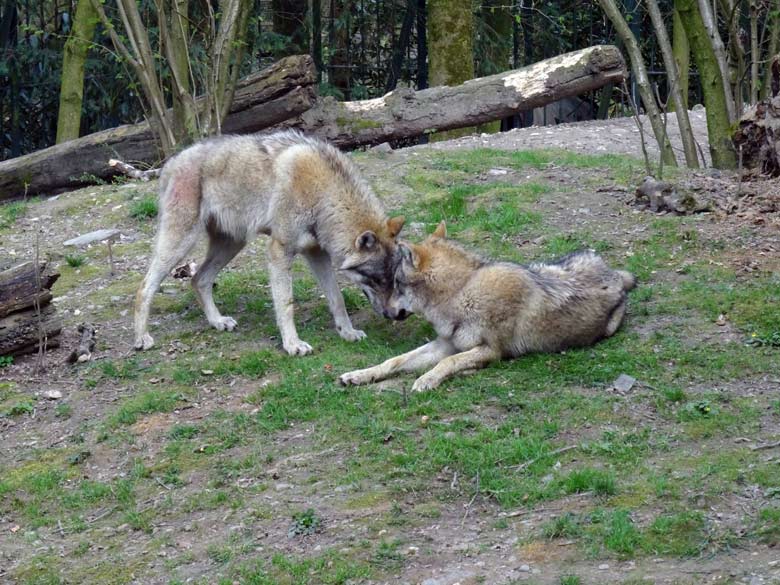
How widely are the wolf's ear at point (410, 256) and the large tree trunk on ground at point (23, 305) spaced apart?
8.31 feet

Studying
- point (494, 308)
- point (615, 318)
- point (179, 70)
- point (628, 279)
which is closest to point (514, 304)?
point (494, 308)

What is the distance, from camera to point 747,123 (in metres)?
10.0

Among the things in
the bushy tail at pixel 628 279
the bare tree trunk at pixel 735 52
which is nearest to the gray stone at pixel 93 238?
the bushy tail at pixel 628 279

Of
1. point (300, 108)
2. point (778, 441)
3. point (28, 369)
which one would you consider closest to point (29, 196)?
point (300, 108)

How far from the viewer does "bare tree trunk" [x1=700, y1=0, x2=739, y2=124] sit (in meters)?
10.6

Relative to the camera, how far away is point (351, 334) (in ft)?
25.6

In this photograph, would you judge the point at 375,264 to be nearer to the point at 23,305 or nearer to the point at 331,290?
the point at 331,290

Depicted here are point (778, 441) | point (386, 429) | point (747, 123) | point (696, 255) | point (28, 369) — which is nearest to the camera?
point (778, 441)

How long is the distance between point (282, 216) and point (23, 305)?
1.95 metres

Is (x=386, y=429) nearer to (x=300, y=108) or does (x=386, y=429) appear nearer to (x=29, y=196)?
(x=300, y=108)

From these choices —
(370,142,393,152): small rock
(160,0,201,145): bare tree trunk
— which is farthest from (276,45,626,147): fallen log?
(160,0,201,145): bare tree trunk

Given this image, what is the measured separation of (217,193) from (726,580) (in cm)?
491

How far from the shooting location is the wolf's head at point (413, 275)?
720cm

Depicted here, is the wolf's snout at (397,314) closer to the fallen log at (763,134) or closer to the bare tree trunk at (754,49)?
the fallen log at (763,134)
